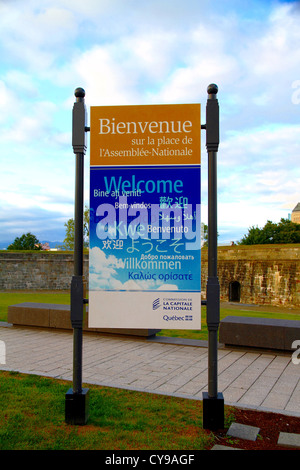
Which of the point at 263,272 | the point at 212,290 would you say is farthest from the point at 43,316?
the point at 263,272

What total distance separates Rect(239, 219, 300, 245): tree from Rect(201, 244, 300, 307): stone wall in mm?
30255

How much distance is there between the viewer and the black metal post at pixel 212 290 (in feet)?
13.5

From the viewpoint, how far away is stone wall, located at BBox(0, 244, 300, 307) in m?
29.8

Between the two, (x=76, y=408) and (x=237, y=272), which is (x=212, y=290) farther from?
(x=237, y=272)

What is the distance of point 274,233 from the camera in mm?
64188

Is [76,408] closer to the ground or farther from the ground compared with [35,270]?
closer to the ground

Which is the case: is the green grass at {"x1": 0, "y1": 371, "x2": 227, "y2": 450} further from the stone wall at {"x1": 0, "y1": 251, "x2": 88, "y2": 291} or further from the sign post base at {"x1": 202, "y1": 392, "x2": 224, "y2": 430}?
the stone wall at {"x1": 0, "y1": 251, "x2": 88, "y2": 291}

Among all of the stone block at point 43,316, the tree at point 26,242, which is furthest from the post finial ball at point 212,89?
the tree at point 26,242

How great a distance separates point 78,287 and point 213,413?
1934 mm

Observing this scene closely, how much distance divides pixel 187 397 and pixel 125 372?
1471 millimetres

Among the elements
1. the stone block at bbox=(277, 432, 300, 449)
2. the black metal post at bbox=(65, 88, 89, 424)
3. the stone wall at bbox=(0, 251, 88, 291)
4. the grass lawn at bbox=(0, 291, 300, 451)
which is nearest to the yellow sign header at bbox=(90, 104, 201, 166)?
the black metal post at bbox=(65, 88, 89, 424)

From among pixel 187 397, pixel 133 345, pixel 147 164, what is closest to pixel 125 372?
pixel 187 397
